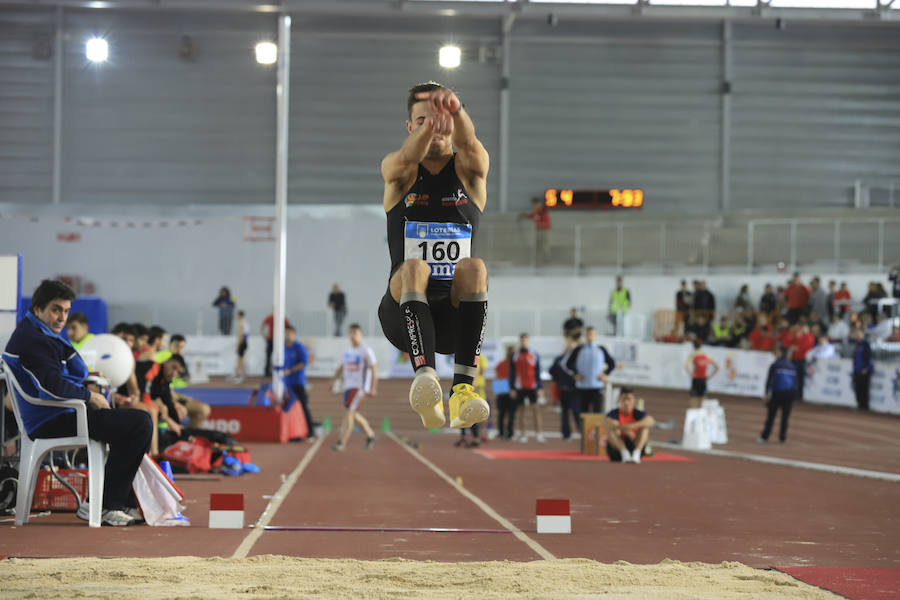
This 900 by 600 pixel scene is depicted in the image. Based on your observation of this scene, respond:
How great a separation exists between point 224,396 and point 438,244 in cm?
1404

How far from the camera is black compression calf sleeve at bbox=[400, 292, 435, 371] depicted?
17.5ft

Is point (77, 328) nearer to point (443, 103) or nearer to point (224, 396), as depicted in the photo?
point (443, 103)

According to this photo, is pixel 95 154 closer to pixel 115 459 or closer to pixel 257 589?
pixel 115 459

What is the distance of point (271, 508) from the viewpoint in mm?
9453

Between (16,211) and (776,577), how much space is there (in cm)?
2822

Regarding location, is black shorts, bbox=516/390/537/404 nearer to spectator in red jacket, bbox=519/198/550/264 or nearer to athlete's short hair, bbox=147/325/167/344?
athlete's short hair, bbox=147/325/167/344

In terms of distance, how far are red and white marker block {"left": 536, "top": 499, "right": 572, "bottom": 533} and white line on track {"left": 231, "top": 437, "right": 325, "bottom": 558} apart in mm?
2091

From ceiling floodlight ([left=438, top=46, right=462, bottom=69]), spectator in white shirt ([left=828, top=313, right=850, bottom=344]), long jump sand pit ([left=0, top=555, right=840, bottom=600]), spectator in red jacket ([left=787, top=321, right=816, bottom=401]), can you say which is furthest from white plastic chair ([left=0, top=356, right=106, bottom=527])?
spectator in white shirt ([left=828, top=313, right=850, bottom=344])

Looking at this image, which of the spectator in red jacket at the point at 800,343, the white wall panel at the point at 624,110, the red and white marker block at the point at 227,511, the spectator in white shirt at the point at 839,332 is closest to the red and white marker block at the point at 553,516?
the red and white marker block at the point at 227,511

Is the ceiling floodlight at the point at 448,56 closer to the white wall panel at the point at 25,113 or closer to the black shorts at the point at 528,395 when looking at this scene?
the black shorts at the point at 528,395

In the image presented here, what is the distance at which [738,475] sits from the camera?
44.3 feet

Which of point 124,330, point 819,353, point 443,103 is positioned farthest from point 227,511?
point 819,353

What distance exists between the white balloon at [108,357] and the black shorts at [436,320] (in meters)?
4.52

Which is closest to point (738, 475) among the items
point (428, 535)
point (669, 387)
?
point (428, 535)
